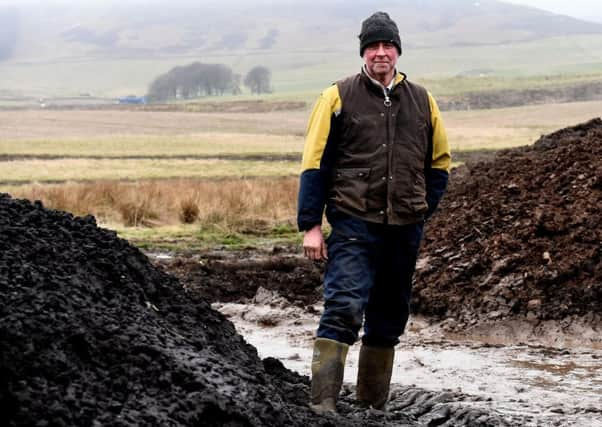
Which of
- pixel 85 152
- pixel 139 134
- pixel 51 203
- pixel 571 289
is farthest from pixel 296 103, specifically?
pixel 571 289

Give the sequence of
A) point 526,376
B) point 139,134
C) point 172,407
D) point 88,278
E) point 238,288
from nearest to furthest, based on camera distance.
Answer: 1. point 172,407
2. point 88,278
3. point 526,376
4. point 238,288
5. point 139,134

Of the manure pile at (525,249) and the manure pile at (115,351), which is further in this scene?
the manure pile at (525,249)

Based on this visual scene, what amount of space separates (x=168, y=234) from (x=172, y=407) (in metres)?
12.7

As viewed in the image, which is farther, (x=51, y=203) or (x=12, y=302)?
(x=51, y=203)

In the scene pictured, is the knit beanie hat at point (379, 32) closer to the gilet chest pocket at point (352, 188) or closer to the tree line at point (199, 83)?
the gilet chest pocket at point (352, 188)

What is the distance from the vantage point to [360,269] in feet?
19.0

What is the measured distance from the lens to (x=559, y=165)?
12.2m

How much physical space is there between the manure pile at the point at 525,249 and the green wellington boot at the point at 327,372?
4.31m

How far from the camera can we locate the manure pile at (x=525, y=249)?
392 inches

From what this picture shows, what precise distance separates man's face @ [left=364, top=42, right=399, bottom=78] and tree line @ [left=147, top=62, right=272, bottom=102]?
158 m

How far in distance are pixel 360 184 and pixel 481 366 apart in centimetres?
303

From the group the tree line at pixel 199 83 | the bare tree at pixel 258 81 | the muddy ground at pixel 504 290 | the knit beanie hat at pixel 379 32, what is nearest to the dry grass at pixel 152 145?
the muddy ground at pixel 504 290

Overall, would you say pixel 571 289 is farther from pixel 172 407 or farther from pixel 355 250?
pixel 172 407

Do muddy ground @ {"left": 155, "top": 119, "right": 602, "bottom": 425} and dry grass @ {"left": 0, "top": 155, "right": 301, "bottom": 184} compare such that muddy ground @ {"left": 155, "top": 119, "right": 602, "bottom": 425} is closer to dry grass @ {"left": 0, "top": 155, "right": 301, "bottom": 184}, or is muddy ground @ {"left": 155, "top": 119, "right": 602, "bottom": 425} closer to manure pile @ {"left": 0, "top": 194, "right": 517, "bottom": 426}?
manure pile @ {"left": 0, "top": 194, "right": 517, "bottom": 426}
